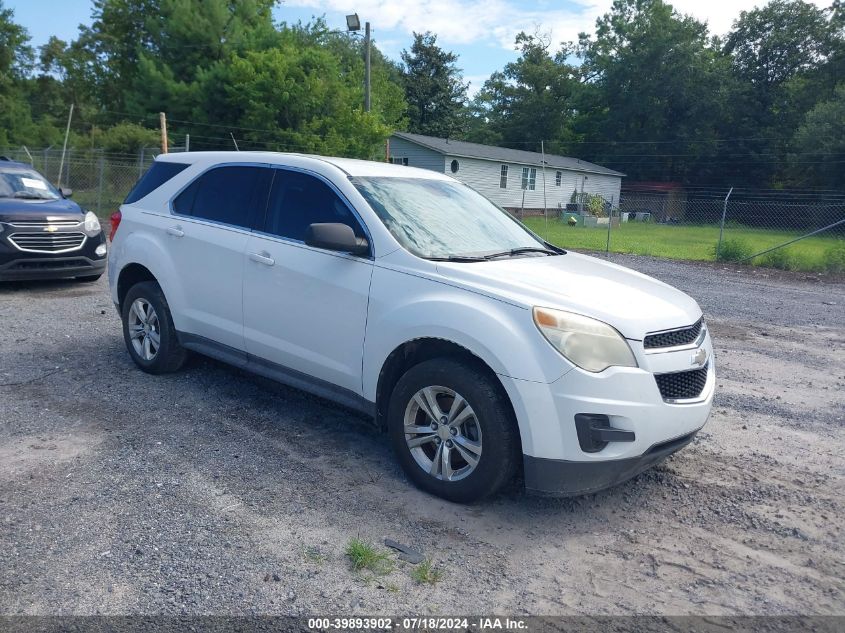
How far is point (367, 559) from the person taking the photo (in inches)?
131

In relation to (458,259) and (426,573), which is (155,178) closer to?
(458,259)


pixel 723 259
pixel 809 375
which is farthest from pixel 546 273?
pixel 723 259

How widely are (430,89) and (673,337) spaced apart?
6229 cm

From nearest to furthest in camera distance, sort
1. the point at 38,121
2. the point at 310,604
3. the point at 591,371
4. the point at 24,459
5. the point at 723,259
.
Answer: the point at 310,604, the point at 591,371, the point at 24,459, the point at 723,259, the point at 38,121

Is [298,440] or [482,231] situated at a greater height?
[482,231]

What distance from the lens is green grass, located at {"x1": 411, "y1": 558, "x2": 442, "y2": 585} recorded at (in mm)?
3219

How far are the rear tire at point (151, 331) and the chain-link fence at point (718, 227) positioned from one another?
13349 millimetres

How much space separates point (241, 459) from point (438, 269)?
173 cm

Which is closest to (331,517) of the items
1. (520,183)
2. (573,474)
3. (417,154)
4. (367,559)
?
(367,559)

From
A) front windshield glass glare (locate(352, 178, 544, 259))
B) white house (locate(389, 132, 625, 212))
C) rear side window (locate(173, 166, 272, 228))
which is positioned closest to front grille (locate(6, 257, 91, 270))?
rear side window (locate(173, 166, 272, 228))

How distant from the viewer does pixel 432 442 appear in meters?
4.03

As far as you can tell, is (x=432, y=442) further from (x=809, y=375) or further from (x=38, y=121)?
(x=38, y=121)

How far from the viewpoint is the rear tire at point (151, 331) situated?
5.79m

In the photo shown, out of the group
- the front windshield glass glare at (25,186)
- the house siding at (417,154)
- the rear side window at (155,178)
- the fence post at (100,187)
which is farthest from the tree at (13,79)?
the rear side window at (155,178)
